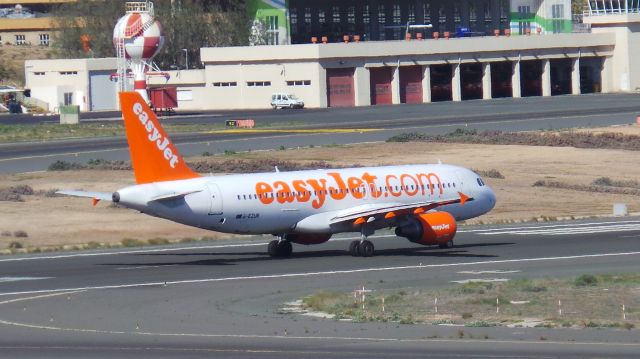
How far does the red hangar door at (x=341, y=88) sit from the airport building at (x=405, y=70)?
0.37 feet

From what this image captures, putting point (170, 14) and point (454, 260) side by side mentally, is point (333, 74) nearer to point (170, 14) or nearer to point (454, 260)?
point (170, 14)

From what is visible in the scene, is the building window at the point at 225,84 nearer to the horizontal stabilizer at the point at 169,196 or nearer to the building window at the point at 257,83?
the building window at the point at 257,83

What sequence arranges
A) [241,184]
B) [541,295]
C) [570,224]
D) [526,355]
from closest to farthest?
[526,355] < [541,295] < [241,184] < [570,224]

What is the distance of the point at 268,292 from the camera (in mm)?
38219

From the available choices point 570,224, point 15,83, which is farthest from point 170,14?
point 570,224

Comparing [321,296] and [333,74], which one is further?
[333,74]

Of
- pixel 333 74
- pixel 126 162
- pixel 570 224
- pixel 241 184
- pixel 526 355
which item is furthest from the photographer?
pixel 333 74

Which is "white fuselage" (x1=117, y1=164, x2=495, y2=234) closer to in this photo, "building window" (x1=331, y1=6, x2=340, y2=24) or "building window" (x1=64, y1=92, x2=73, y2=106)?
→ "building window" (x1=64, y1=92, x2=73, y2=106)

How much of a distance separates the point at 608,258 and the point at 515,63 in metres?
116

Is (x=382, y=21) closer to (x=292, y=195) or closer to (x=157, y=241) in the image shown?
(x=157, y=241)

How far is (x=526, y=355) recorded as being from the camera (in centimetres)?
2572

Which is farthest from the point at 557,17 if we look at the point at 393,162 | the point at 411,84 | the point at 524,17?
the point at 393,162

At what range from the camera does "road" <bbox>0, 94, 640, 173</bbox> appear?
91.6 m

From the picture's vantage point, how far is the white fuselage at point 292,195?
4288 cm
